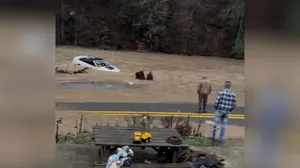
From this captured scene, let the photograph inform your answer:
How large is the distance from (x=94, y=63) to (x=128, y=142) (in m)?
7.35

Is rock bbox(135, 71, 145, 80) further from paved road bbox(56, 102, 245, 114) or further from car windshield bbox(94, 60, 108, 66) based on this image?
paved road bbox(56, 102, 245, 114)

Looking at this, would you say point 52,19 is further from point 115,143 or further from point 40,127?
point 115,143

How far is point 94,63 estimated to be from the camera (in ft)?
35.9

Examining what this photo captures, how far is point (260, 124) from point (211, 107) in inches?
263

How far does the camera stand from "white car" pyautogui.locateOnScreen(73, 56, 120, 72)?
11.0 meters

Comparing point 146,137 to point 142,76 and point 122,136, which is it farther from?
point 142,76

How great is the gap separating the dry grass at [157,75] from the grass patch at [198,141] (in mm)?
2110

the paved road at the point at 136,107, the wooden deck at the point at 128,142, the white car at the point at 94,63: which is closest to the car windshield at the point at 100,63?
the white car at the point at 94,63

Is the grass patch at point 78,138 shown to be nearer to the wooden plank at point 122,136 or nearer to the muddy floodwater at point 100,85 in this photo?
the wooden plank at point 122,136

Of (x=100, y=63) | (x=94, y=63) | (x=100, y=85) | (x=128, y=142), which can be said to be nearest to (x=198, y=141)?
(x=128, y=142)

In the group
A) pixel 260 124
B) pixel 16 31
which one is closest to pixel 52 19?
pixel 16 31

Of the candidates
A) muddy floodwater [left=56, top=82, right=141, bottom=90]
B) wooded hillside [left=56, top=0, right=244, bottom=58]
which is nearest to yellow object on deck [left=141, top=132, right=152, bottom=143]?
muddy floodwater [left=56, top=82, right=141, bottom=90]

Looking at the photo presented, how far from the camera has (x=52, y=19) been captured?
0.61 metres

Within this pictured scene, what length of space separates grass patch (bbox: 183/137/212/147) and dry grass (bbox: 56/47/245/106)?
2.11m
